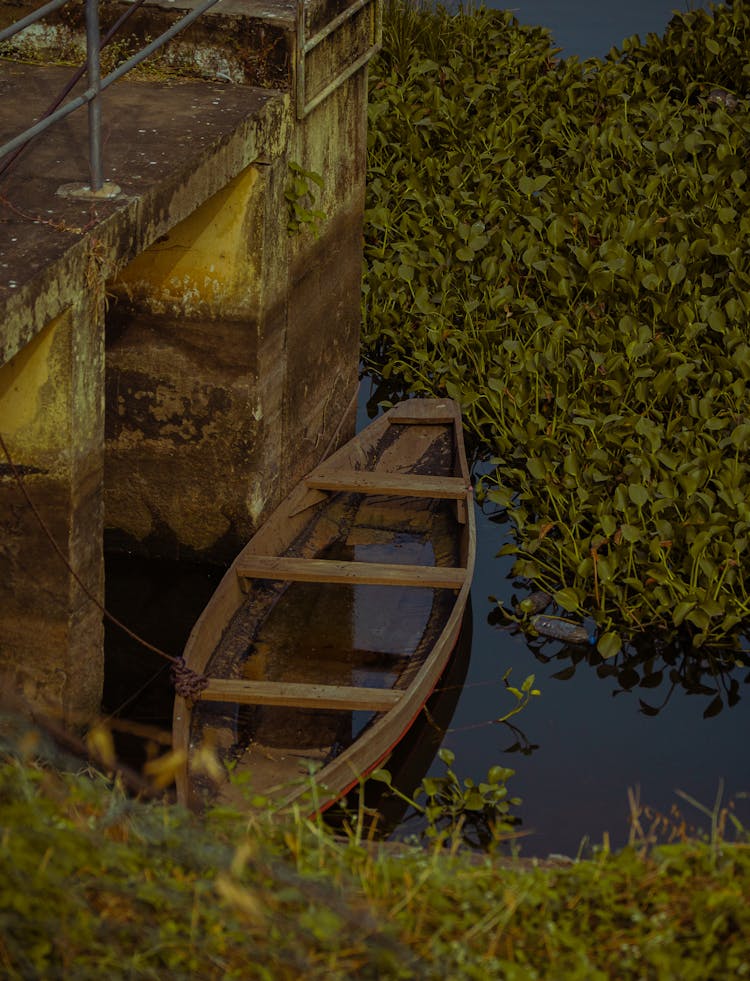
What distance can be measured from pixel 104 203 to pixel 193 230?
1478mm

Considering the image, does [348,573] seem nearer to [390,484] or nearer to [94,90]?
[390,484]

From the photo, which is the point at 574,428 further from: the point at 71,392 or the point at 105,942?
the point at 105,942

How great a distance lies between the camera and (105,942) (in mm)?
3252

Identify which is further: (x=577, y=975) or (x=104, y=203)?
(x=104, y=203)

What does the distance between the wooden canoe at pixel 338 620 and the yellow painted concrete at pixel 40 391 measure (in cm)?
111

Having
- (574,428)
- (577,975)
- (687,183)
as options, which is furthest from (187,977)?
(687,183)

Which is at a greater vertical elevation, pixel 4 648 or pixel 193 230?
pixel 193 230

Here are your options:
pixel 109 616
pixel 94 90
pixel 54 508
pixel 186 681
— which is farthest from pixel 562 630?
pixel 94 90

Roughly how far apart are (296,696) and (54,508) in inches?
48.4

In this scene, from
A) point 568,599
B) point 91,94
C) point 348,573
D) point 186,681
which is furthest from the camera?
point 568,599

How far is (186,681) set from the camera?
18.6 feet

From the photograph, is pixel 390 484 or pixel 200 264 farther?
pixel 390 484

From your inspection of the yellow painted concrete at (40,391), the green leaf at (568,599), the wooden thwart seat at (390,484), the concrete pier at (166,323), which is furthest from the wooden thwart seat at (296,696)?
the wooden thwart seat at (390,484)

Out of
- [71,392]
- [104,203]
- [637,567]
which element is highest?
[104,203]
